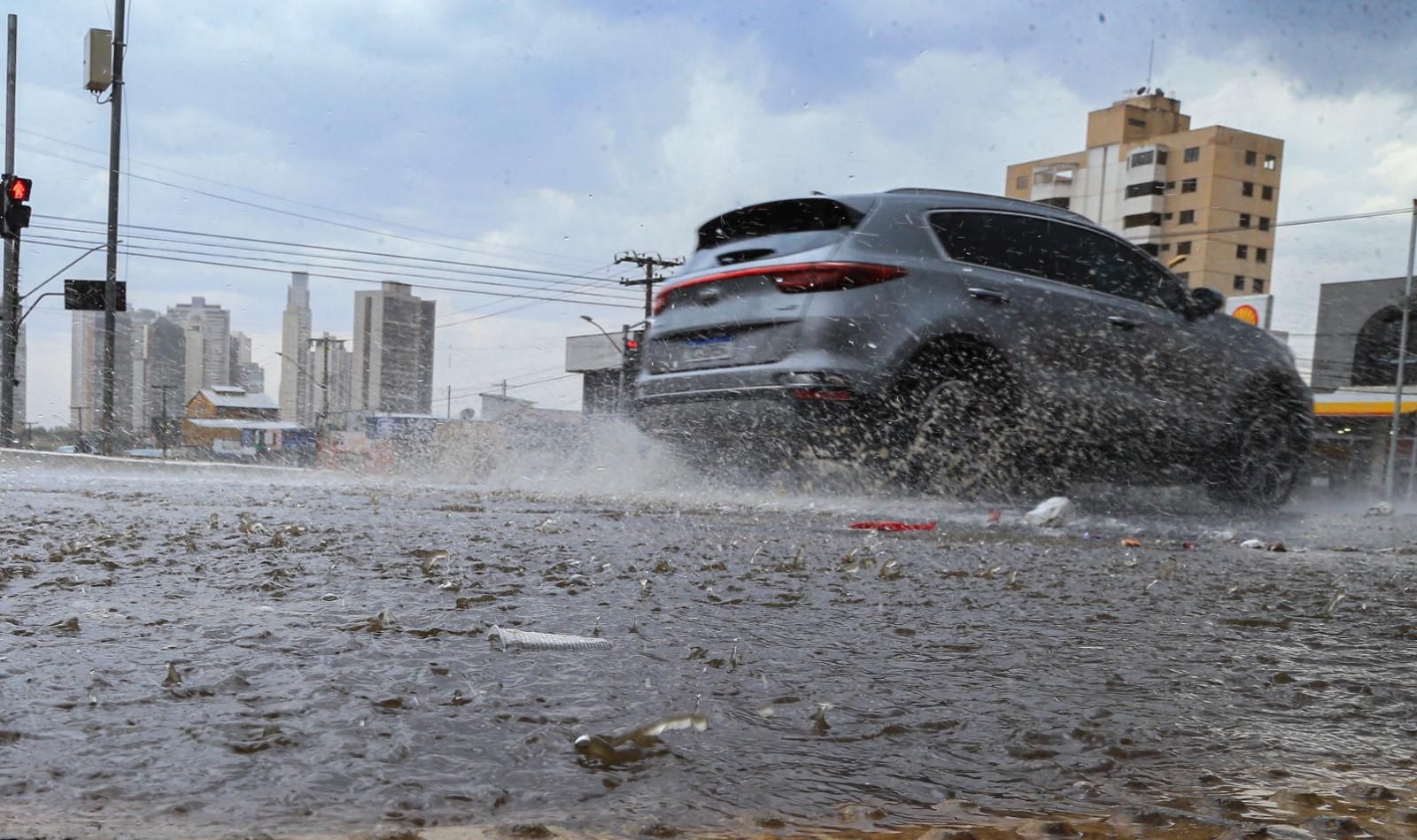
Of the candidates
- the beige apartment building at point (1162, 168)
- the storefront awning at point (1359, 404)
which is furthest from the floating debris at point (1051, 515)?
the storefront awning at point (1359, 404)

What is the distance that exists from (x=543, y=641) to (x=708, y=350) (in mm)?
3929

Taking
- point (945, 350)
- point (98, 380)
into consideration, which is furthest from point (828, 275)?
point (98, 380)

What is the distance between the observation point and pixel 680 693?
1.45 m

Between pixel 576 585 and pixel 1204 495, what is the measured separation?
5.77 meters

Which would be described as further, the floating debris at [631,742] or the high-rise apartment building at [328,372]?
the high-rise apartment building at [328,372]

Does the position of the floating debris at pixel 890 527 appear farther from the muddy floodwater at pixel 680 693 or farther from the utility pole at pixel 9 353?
the utility pole at pixel 9 353

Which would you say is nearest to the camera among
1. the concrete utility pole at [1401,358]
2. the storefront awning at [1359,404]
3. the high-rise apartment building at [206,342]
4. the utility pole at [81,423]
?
the concrete utility pole at [1401,358]

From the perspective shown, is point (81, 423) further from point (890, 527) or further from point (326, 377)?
point (326, 377)

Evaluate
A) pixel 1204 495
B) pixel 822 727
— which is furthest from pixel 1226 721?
pixel 1204 495

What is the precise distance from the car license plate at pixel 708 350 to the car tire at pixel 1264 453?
3174mm

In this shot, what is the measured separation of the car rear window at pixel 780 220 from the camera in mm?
5211

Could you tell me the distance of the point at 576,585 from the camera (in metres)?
2.39

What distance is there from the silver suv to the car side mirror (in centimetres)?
1

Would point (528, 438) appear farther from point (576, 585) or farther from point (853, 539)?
point (576, 585)
